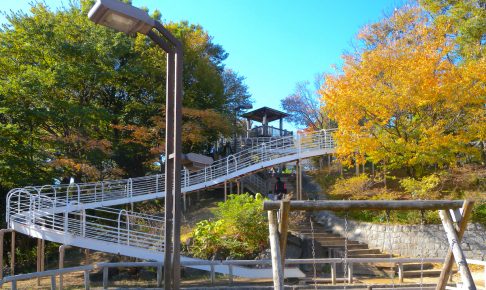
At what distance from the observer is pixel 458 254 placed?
Result: 6.07 m

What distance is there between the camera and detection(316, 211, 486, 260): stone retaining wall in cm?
1759

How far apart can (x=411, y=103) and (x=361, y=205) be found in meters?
13.3

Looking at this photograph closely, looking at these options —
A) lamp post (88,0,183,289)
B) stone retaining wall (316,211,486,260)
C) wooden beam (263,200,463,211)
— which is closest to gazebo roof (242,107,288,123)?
stone retaining wall (316,211,486,260)

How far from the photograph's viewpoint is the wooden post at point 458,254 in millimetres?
5785

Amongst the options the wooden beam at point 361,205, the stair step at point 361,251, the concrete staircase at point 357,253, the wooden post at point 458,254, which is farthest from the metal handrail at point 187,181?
the wooden post at point 458,254

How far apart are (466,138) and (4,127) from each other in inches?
815

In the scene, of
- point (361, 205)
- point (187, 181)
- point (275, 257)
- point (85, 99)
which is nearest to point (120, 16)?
point (275, 257)

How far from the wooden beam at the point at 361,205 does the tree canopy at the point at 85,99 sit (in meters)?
19.5

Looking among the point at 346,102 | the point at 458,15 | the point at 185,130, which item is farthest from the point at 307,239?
the point at 458,15

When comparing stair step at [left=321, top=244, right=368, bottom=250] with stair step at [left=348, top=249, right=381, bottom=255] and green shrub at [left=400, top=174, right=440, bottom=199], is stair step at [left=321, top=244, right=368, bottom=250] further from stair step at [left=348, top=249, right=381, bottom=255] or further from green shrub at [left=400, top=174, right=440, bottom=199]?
green shrub at [left=400, top=174, right=440, bottom=199]

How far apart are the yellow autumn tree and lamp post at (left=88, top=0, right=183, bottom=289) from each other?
1335 centimetres

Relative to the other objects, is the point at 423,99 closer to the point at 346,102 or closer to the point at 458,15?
the point at 346,102

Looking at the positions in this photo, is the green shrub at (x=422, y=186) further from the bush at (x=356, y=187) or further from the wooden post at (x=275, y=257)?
the wooden post at (x=275, y=257)

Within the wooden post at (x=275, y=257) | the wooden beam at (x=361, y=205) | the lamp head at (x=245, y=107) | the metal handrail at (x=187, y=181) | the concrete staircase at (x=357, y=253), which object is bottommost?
the concrete staircase at (x=357, y=253)
